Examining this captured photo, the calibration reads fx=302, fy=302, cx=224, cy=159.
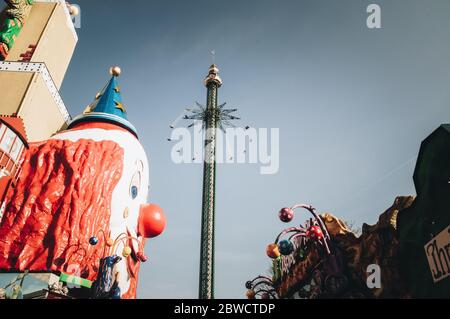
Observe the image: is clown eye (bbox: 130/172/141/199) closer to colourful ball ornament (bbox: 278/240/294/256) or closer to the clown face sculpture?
the clown face sculpture

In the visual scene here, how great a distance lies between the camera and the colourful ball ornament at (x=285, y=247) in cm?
953

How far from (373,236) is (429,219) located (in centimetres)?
244

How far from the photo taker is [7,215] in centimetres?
1038

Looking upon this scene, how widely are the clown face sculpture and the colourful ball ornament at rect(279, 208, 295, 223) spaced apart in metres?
5.79

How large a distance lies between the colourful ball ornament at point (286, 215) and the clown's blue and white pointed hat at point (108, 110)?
8558mm

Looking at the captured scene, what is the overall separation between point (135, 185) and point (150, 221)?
1.63 metres

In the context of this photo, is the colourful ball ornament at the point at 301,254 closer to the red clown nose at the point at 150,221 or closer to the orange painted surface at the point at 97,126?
the red clown nose at the point at 150,221

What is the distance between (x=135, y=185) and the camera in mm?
12641

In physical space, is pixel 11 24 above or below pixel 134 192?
above

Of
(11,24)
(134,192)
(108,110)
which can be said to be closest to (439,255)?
(134,192)

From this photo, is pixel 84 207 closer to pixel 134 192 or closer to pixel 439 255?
pixel 134 192

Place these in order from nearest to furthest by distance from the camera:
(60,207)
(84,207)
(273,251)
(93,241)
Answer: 1. (273,251)
2. (93,241)
3. (60,207)
4. (84,207)
